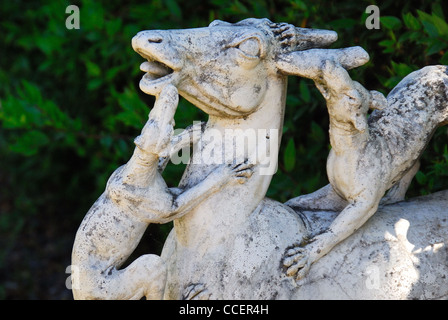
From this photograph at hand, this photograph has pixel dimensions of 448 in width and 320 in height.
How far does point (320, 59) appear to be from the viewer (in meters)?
2.24

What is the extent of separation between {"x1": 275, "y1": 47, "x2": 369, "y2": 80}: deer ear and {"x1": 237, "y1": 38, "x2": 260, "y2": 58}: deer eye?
4.7 inches

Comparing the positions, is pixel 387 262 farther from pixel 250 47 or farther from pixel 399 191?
pixel 250 47

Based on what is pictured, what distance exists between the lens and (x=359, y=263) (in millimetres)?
2328

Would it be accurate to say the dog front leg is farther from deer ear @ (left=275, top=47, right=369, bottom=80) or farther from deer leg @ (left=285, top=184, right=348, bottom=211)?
deer ear @ (left=275, top=47, right=369, bottom=80)

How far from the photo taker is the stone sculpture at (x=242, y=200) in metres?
2.21

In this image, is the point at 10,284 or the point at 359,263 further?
the point at 10,284

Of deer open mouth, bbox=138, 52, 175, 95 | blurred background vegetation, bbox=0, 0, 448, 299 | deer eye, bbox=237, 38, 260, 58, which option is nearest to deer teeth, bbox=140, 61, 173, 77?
deer open mouth, bbox=138, 52, 175, 95

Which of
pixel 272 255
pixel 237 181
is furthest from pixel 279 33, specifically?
pixel 272 255

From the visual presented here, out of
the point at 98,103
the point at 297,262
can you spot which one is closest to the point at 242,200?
the point at 297,262

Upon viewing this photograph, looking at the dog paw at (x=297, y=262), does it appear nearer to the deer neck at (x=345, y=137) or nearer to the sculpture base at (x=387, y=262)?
the sculpture base at (x=387, y=262)

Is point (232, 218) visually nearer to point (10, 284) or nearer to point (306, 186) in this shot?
point (306, 186)
